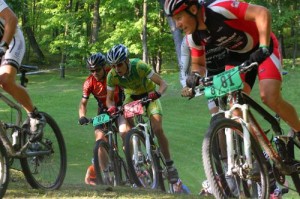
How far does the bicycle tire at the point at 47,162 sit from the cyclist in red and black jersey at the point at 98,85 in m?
2.54

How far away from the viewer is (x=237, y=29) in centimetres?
568

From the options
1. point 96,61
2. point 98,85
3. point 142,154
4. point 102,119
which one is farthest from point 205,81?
point 98,85

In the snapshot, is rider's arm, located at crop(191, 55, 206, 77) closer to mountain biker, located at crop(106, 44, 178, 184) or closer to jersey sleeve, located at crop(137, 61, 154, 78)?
mountain biker, located at crop(106, 44, 178, 184)

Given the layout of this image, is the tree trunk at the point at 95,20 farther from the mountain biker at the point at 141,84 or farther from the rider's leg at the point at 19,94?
the rider's leg at the point at 19,94

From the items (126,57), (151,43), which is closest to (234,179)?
(126,57)

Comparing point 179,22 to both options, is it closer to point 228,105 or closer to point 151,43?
point 228,105

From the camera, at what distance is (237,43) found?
5883 mm

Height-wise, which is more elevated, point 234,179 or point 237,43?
point 237,43

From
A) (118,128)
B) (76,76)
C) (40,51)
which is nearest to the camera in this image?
(118,128)

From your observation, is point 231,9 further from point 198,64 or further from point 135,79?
point 135,79

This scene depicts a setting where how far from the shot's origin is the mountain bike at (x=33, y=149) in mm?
6031

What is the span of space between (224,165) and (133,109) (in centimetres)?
385

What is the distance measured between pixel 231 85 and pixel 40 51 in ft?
179

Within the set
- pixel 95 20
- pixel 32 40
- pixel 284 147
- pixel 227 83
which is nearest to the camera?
pixel 227 83
